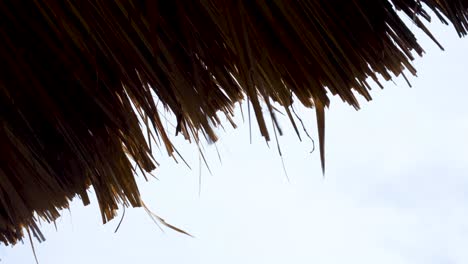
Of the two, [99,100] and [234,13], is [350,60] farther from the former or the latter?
[99,100]

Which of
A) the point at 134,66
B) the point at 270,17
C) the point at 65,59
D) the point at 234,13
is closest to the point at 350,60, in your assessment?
the point at 270,17

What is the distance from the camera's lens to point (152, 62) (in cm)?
99

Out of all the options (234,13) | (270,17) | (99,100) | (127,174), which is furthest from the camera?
(127,174)

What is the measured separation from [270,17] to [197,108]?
21 cm

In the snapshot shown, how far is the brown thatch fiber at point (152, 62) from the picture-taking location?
0.93 m

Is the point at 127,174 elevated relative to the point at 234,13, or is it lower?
lower

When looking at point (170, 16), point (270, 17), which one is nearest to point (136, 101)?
point (170, 16)

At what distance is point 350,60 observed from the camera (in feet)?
3.25

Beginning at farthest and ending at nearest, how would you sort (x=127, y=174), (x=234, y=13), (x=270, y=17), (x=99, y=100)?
1. (x=127, y=174)
2. (x=99, y=100)
3. (x=270, y=17)
4. (x=234, y=13)

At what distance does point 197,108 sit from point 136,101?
0.14 metres

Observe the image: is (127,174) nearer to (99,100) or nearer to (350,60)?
(99,100)

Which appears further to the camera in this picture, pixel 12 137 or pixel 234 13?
pixel 12 137

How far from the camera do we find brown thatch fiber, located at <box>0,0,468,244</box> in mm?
931

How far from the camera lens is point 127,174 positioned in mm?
1192
